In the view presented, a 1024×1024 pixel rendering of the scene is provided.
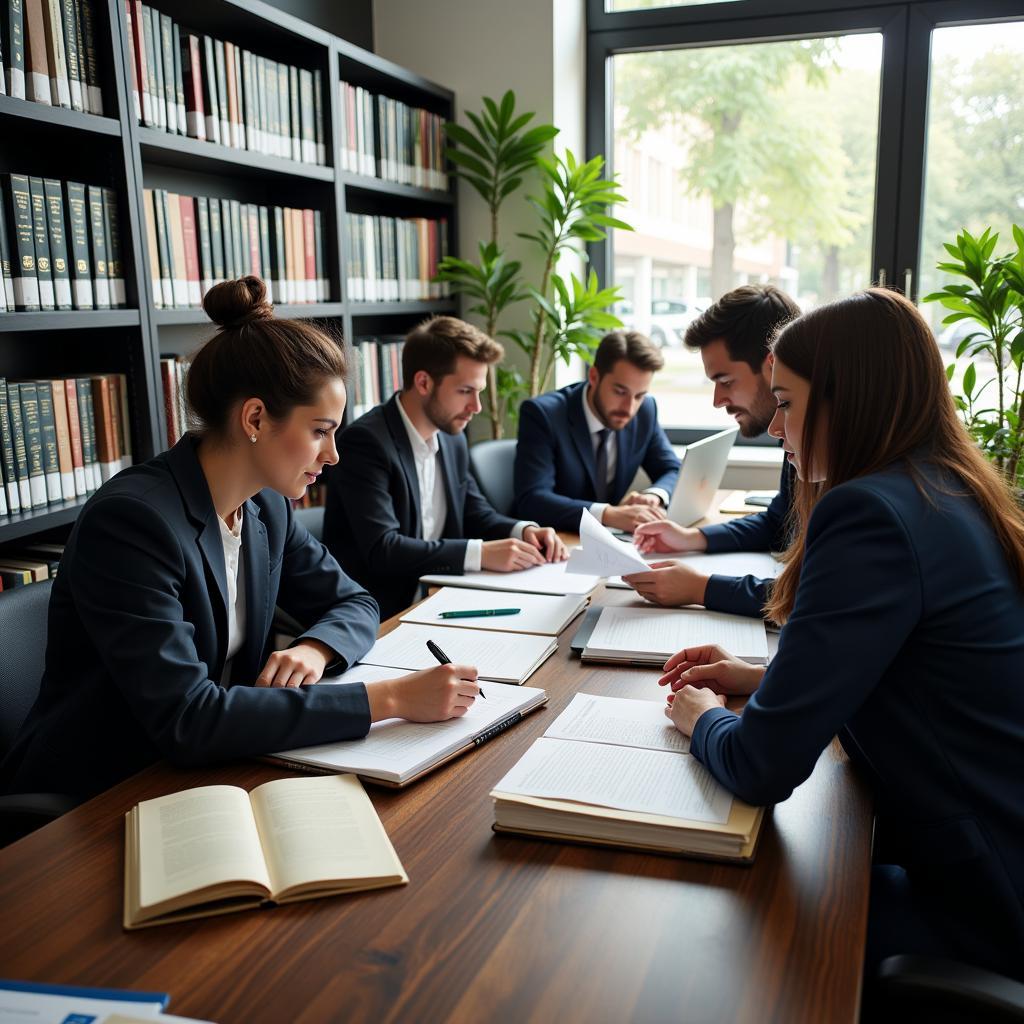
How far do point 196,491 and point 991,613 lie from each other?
1084 mm

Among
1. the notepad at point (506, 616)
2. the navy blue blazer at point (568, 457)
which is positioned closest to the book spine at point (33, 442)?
the notepad at point (506, 616)

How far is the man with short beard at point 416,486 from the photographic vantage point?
239 cm

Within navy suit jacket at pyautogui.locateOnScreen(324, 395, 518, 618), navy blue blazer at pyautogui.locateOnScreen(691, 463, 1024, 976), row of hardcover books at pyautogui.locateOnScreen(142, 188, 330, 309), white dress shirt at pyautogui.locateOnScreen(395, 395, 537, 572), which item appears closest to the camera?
navy blue blazer at pyautogui.locateOnScreen(691, 463, 1024, 976)

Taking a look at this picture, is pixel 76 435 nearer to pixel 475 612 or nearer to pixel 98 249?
pixel 98 249

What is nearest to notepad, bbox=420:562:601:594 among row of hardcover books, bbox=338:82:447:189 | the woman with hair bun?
the woman with hair bun

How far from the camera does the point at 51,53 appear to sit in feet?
6.81

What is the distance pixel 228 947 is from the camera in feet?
3.00

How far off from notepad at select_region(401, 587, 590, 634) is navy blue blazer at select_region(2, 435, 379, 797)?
8.5 inches

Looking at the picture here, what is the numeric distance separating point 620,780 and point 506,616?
0.73m

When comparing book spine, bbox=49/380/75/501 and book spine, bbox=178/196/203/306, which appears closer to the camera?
book spine, bbox=49/380/75/501

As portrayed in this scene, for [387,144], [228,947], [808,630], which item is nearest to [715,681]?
[808,630]

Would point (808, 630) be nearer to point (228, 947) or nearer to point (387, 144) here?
point (228, 947)

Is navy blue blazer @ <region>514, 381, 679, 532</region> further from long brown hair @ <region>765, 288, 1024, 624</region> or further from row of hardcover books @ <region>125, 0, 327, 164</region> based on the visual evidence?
long brown hair @ <region>765, 288, 1024, 624</region>

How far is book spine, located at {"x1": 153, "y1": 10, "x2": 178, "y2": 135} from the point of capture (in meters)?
2.45
